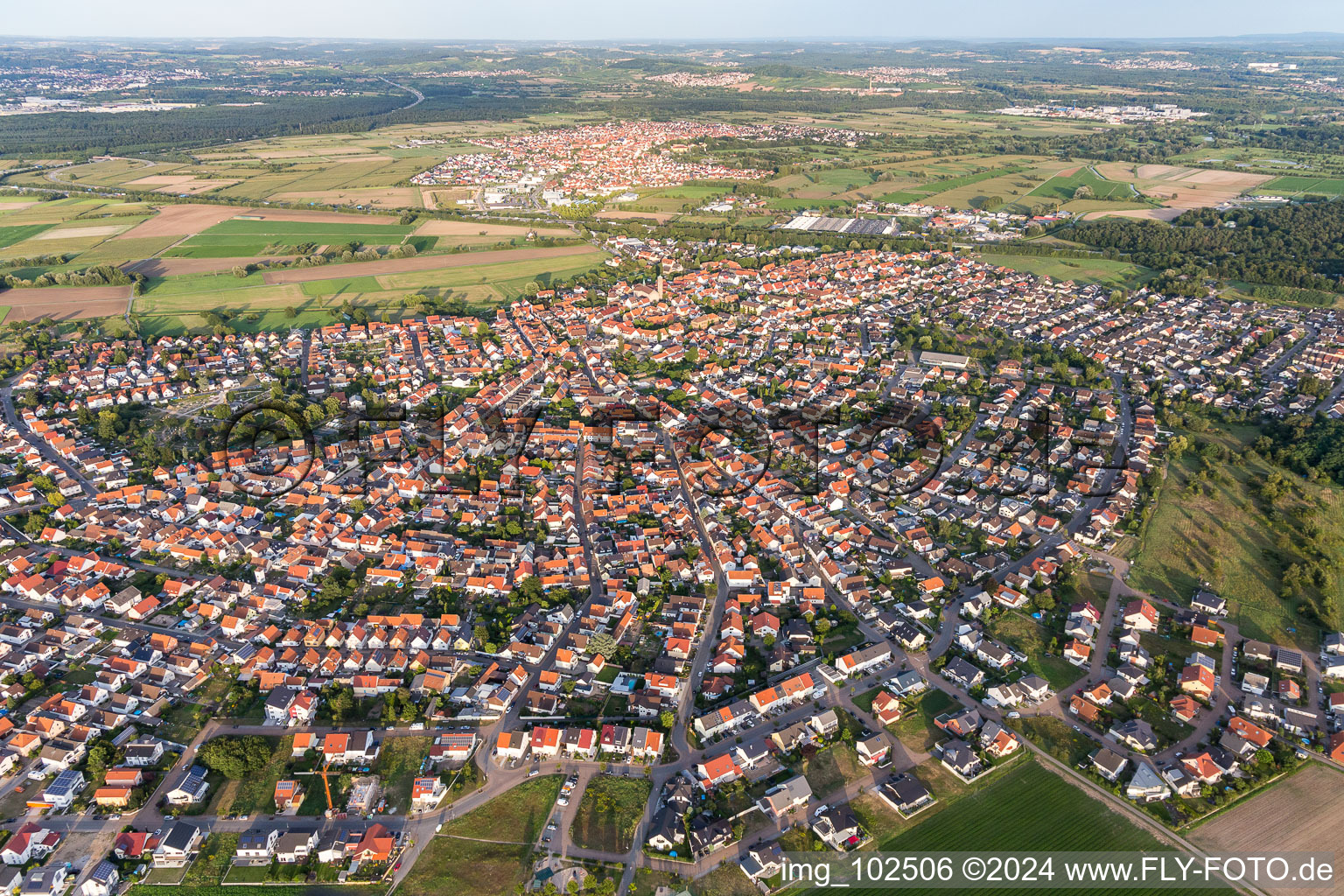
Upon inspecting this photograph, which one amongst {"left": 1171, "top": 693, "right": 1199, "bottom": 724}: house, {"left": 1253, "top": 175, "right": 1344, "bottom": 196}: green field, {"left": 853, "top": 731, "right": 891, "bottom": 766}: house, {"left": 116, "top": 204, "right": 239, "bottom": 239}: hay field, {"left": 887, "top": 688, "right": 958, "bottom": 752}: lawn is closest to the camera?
{"left": 853, "top": 731, "right": 891, "bottom": 766}: house

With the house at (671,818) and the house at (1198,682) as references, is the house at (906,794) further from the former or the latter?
the house at (1198,682)

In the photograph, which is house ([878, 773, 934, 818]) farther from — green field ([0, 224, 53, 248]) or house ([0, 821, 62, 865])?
green field ([0, 224, 53, 248])

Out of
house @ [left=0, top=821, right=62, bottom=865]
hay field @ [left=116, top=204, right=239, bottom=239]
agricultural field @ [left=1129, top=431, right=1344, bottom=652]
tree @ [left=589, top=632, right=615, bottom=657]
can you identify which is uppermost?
hay field @ [left=116, top=204, right=239, bottom=239]

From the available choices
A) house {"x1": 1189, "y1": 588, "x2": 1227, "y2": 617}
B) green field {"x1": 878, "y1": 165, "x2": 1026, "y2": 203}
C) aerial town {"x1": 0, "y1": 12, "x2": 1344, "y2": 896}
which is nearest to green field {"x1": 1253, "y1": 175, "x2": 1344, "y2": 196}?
aerial town {"x1": 0, "y1": 12, "x2": 1344, "y2": 896}

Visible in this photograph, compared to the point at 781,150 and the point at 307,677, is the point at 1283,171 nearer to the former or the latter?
the point at 781,150

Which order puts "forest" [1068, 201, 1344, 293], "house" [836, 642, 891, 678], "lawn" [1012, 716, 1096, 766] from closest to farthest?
"lawn" [1012, 716, 1096, 766] → "house" [836, 642, 891, 678] → "forest" [1068, 201, 1344, 293]

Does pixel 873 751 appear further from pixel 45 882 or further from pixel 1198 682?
pixel 45 882
